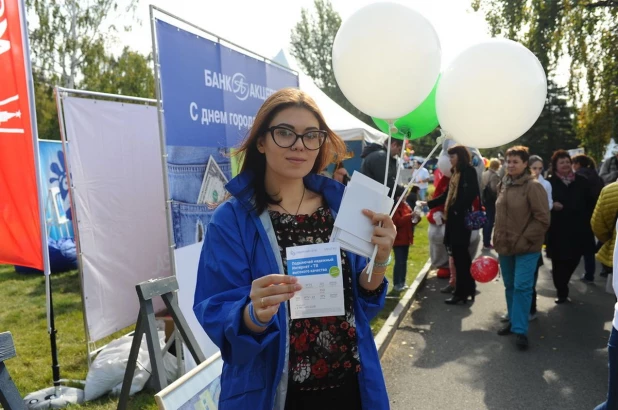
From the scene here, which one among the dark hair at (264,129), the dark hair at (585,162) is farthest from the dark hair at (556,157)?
the dark hair at (264,129)

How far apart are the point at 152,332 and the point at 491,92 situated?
2.25 m

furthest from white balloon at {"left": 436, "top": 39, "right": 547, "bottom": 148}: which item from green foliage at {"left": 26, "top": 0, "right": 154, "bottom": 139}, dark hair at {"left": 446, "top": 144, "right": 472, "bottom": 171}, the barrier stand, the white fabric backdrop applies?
green foliage at {"left": 26, "top": 0, "right": 154, "bottom": 139}

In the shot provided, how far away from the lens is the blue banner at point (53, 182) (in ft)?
28.8

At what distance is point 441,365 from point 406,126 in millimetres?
2680

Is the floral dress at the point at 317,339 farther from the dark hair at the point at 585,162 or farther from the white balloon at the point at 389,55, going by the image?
the dark hair at the point at 585,162

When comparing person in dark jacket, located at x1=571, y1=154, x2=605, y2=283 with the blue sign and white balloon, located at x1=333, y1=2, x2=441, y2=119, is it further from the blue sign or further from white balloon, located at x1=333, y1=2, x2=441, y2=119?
white balloon, located at x1=333, y1=2, x2=441, y2=119

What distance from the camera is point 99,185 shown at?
4438 millimetres

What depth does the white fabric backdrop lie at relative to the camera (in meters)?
4.26

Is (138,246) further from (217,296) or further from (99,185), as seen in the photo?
(217,296)

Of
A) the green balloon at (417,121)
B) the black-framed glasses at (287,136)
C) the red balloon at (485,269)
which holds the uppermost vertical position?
the green balloon at (417,121)

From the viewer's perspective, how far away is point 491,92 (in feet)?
7.15

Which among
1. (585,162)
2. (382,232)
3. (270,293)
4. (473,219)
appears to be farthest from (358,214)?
(585,162)

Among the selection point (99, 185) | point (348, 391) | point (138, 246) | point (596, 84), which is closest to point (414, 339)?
point (138, 246)

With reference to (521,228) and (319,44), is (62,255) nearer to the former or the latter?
(521,228)
